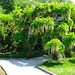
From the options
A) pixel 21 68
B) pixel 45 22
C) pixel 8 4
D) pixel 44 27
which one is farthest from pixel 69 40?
pixel 8 4

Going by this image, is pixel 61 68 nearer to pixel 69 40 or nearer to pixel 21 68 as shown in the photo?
pixel 69 40

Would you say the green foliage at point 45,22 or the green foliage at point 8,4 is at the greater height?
the green foliage at point 8,4

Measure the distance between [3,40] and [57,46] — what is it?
734 centimetres

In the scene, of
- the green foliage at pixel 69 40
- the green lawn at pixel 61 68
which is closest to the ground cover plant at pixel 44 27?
the green foliage at pixel 69 40

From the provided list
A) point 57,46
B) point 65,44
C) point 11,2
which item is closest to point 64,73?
point 57,46

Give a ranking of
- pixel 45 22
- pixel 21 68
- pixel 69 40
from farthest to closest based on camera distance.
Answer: pixel 45 22
pixel 69 40
pixel 21 68

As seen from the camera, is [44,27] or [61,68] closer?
[61,68]

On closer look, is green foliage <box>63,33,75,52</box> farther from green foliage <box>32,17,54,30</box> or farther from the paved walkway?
the paved walkway

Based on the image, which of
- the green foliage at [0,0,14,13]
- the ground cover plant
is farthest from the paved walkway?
the green foliage at [0,0,14,13]

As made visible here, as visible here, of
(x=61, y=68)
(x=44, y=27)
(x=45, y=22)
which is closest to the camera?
(x=61, y=68)

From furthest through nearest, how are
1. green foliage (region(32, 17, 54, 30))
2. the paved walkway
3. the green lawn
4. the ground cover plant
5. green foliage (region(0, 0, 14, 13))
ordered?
1. green foliage (region(0, 0, 14, 13))
2. green foliage (region(32, 17, 54, 30))
3. the ground cover plant
4. the paved walkway
5. the green lawn

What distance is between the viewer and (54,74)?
21.7ft

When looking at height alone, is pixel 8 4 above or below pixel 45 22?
above

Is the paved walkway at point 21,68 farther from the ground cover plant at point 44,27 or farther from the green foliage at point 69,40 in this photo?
the green foliage at point 69,40
